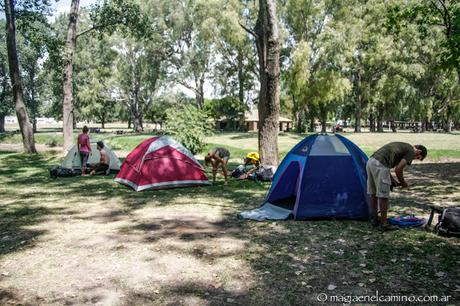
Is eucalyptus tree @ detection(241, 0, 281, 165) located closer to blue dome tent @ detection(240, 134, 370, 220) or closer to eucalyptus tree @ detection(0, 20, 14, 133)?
blue dome tent @ detection(240, 134, 370, 220)

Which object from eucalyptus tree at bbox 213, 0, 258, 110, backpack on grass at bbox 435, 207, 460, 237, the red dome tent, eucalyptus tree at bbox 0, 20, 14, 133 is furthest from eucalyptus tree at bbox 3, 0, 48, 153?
eucalyptus tree at bbox 0, 20, 14, 133

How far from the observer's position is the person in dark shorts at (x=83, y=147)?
548 inches

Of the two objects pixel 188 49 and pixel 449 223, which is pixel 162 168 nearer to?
pixel 449 223

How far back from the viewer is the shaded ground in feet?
14.9

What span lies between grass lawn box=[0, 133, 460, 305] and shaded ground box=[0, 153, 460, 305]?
0.6 inches

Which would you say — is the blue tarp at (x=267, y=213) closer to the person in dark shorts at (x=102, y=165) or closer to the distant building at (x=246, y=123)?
the person in dark shorts at (x=102, y=165)

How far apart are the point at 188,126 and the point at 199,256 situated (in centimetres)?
1632

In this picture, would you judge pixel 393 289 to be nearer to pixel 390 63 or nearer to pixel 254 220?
pixel 254 220

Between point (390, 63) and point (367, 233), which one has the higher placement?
point (390, 63)

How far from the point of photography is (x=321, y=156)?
771 cm

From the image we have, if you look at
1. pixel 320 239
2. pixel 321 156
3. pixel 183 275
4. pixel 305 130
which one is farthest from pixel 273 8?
pixel 305 130

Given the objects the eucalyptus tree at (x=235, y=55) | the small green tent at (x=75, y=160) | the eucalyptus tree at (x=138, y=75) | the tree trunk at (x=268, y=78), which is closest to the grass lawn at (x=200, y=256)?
the tree trunk at (x=268, y=78)

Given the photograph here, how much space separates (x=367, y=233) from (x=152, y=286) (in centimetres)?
402

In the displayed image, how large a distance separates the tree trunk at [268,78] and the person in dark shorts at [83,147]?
21.6ft
